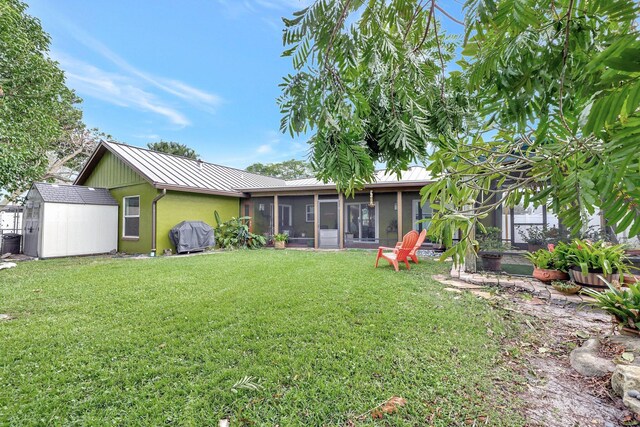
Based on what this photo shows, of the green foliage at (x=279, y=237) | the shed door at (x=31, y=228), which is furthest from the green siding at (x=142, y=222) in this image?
the green foliage at (x=279, y=237)

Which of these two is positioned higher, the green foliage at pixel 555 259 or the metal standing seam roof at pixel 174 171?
the metal standing seam roof at pixel 174 171

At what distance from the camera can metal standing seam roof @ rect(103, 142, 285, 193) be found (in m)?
10.2

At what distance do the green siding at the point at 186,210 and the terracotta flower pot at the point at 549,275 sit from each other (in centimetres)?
1089

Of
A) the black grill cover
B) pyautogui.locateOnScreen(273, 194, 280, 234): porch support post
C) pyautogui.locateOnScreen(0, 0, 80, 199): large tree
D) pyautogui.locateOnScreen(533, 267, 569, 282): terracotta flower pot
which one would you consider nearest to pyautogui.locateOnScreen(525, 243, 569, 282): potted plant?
pyautogui.locateOnScreen(533, 267, 569, 282): terracotta flower pot

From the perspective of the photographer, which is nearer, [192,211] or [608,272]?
[608,272]

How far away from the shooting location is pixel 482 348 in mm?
2750

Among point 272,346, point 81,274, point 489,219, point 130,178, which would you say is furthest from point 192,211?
point 489,219

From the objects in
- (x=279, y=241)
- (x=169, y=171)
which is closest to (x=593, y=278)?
(x=279, y=241)

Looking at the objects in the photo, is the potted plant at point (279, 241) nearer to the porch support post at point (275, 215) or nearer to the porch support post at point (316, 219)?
the porch support post at point (275, 215)

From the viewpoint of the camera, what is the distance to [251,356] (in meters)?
2.58

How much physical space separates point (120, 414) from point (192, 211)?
10123mm

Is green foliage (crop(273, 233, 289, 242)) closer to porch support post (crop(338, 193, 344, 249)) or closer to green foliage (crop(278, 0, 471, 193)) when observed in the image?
porch support post (crop(338, 193, 344, 249))

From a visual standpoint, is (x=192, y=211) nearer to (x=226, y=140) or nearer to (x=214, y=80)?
(x=214, y=80)

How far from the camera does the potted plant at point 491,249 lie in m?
5.84
